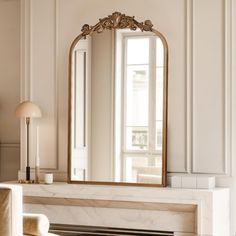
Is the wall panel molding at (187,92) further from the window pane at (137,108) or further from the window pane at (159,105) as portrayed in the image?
the window pane at (137,108)

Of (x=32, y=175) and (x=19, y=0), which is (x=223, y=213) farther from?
(x=19, y=0)

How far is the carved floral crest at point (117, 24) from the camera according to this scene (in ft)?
15.8

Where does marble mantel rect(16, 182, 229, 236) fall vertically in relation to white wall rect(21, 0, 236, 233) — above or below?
below

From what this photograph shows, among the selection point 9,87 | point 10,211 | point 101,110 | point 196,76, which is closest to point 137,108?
point 101,110

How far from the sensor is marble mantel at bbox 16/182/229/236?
4.30m

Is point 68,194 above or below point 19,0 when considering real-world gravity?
below

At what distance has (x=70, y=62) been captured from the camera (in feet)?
16.6

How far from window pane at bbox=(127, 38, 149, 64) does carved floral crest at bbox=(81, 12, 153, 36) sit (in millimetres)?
105

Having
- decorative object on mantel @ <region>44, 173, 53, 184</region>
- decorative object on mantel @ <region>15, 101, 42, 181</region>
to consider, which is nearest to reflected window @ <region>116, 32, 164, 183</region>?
decorative object on mantel @ <region>44, 173, 53, 184</region>

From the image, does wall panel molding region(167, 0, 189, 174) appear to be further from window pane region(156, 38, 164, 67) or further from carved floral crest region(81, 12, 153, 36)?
carved floral crest region(81, 12, 153, 36)

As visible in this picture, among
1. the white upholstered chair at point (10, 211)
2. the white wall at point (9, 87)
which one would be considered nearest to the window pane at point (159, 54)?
the white wall at point (9, 87)

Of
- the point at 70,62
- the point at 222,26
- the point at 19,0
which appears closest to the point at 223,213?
the point at 222,26

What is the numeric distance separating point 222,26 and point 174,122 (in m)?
0.84

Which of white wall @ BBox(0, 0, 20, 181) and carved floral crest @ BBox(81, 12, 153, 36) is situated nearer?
carved floral crest @ BBox(81, 12, 153, 36)
